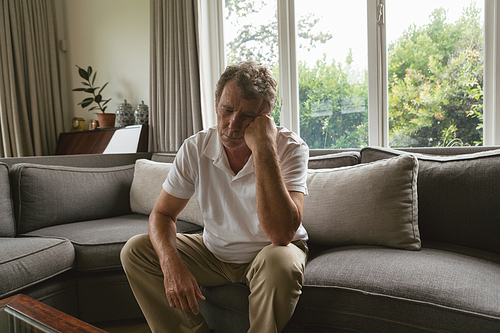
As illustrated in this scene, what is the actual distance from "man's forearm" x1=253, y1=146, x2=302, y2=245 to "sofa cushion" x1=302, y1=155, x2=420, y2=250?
14.1 inches

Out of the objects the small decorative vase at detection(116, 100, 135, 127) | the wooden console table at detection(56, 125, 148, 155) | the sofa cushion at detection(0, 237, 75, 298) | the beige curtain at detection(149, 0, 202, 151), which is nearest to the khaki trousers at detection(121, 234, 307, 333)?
the sofa cushion at detection(0, 237, 75, 298)

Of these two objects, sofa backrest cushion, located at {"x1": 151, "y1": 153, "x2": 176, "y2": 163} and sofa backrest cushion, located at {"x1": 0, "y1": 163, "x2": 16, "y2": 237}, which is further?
sofa backrest cushion, located at {"x1": 151, "y1": 153, "x2": 176, "y2": 163}

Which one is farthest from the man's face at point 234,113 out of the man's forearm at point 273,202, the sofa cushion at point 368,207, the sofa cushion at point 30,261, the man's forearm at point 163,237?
the sofa cushion at point 30,261

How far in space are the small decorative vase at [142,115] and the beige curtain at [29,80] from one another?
1263 mm

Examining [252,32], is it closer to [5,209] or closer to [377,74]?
[377,74]

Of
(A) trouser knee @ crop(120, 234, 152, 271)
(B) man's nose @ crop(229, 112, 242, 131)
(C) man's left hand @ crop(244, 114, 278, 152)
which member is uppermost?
(B) man's nose @ crop(229, 112, 242, 131)

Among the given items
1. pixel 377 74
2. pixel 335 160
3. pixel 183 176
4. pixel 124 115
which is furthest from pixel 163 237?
pixel 124 115

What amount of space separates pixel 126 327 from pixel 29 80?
318 centimetres

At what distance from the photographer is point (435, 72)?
6.79 feet

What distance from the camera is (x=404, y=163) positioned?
1311 millimetres

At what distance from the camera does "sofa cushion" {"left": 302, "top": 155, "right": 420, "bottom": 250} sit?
127cm

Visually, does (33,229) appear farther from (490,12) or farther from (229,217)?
(490,12)

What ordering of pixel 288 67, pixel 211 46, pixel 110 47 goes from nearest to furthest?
pixel 288 67
pixel 211 46
pixel 110 47

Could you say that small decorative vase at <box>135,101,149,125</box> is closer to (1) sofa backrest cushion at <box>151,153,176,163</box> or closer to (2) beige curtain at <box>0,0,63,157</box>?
(1) sofa backrest cushion at <box>151,153,176,163</box>
